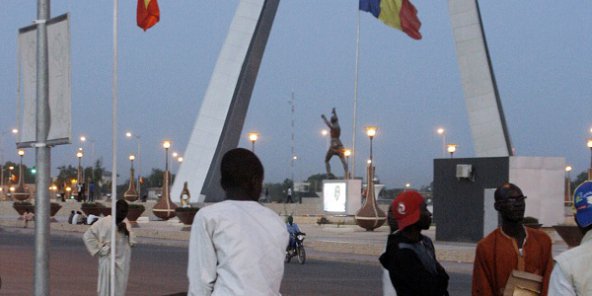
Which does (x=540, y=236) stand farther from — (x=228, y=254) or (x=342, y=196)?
(x=342, y=196)

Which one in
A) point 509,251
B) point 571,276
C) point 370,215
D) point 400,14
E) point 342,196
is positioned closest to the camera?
point 571,276

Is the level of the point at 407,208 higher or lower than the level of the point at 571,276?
higher

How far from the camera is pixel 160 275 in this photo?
21.0m

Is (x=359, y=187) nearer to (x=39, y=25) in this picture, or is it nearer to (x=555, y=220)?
(x=555, y=220)

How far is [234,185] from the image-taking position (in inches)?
192

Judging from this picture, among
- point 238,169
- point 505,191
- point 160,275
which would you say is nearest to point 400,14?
point 160,275

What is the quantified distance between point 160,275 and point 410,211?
51.3 feet

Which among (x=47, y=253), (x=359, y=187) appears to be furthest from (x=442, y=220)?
(x=47, y=253)

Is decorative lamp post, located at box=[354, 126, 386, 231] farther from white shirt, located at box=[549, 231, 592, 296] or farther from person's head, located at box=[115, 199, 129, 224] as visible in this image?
white shirt, located at box=[549, 231, 592, 296]

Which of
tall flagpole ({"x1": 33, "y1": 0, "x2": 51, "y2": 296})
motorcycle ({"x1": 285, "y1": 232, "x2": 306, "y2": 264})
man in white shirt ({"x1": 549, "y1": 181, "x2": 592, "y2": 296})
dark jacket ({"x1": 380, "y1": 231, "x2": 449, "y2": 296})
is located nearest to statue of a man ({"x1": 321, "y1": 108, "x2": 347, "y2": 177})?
motorcycle ({"x1": 285, "y1": 232, "x2": 306, "y2": 264})

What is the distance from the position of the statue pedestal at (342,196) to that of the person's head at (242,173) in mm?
41884

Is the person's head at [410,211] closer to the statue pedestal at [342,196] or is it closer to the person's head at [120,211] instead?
the person's head at [120,211]

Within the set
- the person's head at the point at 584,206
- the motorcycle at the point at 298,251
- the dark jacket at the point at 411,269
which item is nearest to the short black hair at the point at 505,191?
the dark jacket at the point at 411,269

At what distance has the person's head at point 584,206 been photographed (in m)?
4.54
